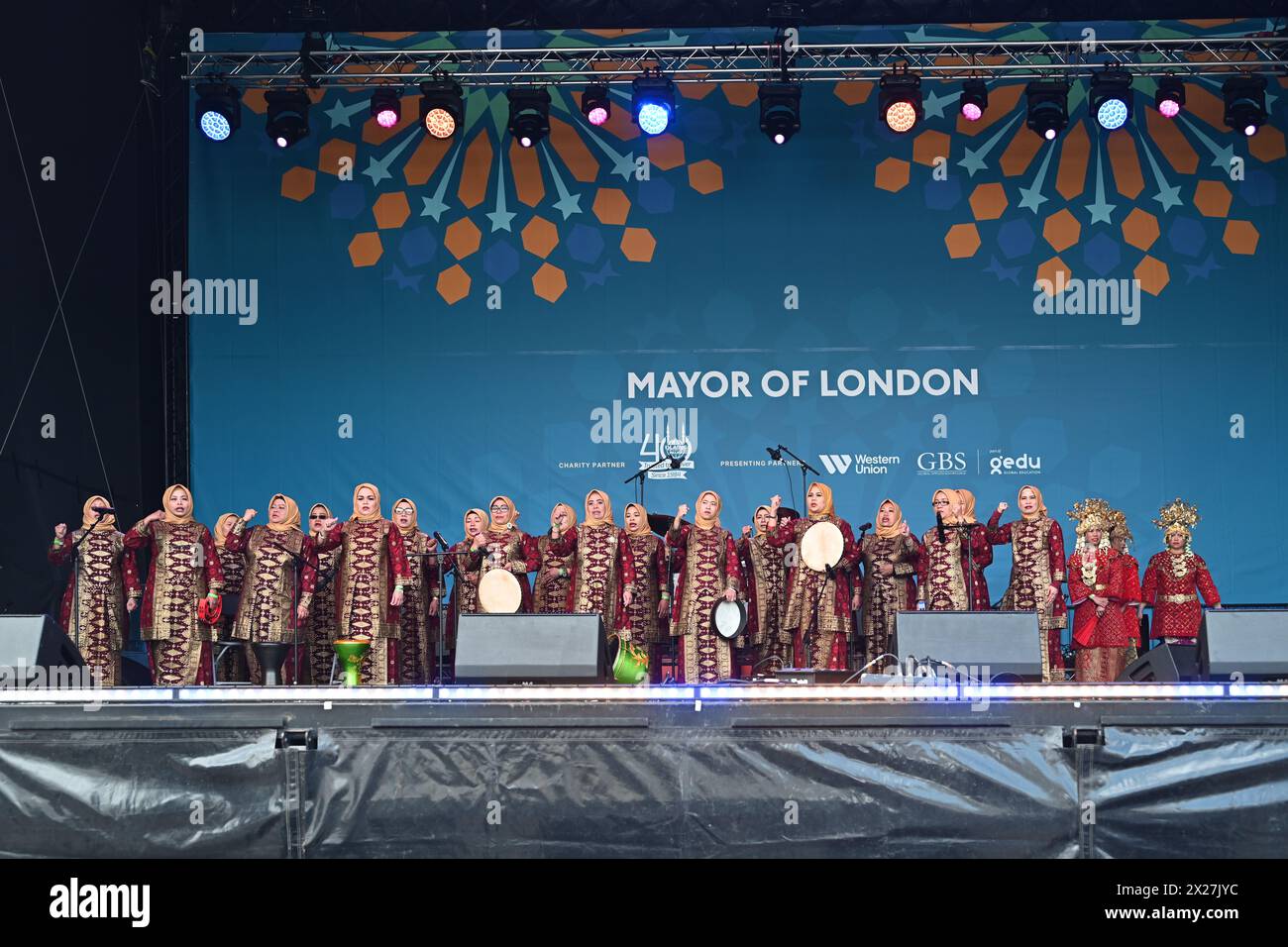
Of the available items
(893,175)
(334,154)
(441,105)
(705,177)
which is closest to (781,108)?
(705,177)

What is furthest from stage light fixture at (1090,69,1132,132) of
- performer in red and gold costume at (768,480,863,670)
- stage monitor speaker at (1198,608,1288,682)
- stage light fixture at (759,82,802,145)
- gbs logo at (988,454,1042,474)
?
stage monitor speaker at (1198,608,1288,682)

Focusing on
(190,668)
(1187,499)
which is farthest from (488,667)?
(1187,499)

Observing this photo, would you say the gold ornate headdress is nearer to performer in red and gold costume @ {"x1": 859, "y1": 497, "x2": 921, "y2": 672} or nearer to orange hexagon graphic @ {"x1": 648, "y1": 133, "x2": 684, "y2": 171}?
performer in red and gold costume @ {"x1": 859, "y1": 497, "x2": 921, "y2": 672}

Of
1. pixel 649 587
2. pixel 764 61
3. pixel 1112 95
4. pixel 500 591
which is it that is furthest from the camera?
pixel 764 61

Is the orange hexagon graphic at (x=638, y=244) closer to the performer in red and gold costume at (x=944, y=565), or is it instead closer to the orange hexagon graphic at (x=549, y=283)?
the orange hexagon graphic at (x=549, y=283)

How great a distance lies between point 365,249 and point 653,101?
2583mm

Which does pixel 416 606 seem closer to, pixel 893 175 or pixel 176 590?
pixel 176 590

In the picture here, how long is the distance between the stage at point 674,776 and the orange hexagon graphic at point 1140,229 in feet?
23.1

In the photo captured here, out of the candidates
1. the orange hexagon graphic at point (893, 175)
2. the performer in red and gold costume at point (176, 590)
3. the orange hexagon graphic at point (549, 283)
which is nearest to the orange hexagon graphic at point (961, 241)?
the orange hexagon graphic at point (893, 175)

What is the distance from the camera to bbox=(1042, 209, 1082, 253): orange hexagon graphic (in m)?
9.81

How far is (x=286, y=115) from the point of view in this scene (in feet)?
29.7

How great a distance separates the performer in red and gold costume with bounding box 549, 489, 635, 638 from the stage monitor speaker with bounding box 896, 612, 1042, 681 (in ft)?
12.8

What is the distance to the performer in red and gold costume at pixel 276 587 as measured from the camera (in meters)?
7.77

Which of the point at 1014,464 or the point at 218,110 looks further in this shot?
the point at 1014,464
